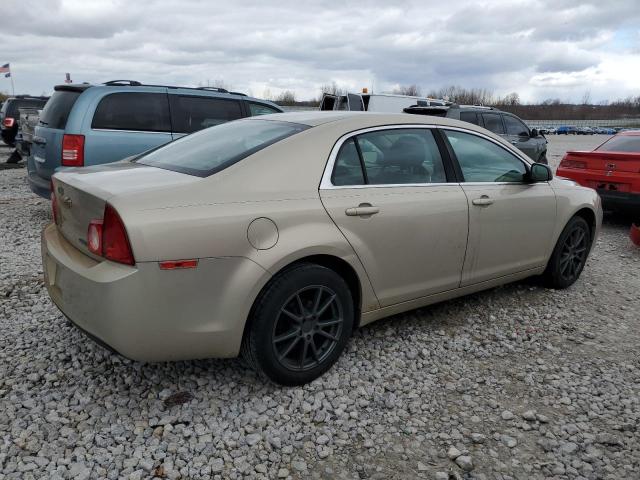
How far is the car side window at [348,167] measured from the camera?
3.21 m

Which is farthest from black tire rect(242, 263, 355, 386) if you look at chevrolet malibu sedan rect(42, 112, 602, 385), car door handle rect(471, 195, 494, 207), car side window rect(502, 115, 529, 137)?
car side window rect(502, 115, 529, 137)

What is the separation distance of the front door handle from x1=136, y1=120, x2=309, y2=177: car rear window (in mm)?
596

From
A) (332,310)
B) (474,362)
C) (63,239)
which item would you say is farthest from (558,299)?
(63,239)

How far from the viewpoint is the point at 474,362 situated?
3.56 meters

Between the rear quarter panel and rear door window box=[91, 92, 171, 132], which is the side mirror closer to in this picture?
the rear quarter panel

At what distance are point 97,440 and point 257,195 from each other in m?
1.45

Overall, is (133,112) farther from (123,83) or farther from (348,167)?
(348,167)

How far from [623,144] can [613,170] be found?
32.2 inches

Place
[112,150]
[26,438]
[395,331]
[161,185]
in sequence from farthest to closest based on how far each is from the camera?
[112,150], [395,331], [161,185], [26,438]

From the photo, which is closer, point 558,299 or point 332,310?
point 332,310

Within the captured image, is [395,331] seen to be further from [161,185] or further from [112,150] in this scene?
[112,150]

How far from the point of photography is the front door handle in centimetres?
314

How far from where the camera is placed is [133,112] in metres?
6.51

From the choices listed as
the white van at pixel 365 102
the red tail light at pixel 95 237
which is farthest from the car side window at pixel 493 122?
the red tail light at pixel 95 237
